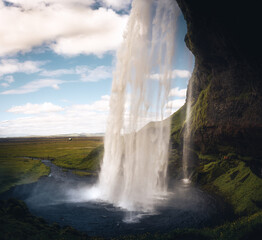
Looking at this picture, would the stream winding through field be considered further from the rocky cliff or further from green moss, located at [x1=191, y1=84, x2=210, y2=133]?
Answer: green moss, located at [x1=191, y1=84, x2=210, y2=133]

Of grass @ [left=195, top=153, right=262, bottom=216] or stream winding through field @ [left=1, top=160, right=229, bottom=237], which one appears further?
grass @ [left=195, top=153, right=262, bottom=216]

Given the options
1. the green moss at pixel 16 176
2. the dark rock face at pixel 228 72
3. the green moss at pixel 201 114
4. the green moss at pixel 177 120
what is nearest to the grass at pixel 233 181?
the dark rock face at pixel 228 72

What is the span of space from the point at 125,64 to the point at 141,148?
924 inches

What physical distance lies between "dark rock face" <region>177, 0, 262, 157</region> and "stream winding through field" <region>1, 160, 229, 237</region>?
541 inches

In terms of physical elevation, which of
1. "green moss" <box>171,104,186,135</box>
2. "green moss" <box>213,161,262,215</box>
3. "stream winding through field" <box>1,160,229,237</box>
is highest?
"green moss" <box>171,104,186,135</box>

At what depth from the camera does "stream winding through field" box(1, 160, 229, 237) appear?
964 inches

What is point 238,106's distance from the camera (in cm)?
3778

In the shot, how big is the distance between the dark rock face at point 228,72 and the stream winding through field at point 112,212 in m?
13.7

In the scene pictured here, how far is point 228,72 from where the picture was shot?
39.9 metres

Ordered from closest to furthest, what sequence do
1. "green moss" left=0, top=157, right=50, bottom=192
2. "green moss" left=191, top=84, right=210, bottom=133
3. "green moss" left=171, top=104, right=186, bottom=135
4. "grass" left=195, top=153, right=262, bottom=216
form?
"grass" left=195, top=153, right=262, bottom=216 → "green moss" left=0, top=157, right=50, bottom=192 → "green moss" left=191, top=84, right=210, bottom=133 → "green moss" left=171, top=104, right=186, bottom=135

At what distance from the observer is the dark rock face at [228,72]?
25.7 m

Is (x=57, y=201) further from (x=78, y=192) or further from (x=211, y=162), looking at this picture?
(x=211, y=162)

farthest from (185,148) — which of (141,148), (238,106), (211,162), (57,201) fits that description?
(57,201)

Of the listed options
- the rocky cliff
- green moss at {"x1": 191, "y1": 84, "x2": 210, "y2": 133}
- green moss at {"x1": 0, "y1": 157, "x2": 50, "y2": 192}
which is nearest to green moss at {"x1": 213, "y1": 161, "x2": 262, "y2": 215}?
the rocky cliff
